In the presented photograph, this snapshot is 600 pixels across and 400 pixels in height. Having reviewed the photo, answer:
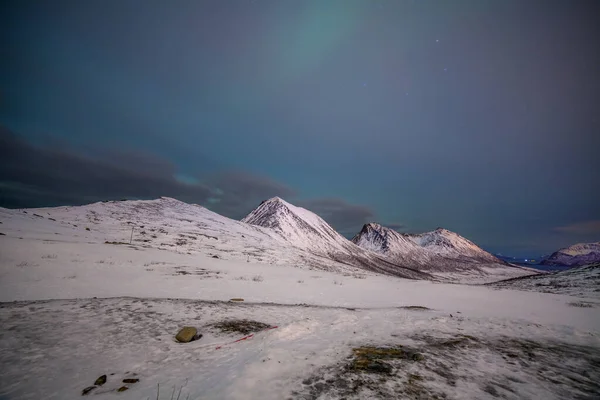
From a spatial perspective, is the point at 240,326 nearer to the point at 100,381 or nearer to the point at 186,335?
the point at 186,335

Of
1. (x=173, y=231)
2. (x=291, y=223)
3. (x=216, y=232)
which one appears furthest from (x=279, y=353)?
(x=291, y=223)

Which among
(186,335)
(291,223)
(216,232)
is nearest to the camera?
(186,335)

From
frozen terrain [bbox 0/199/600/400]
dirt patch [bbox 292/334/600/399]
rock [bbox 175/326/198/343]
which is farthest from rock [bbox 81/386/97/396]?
Answer: dirt patch [bbox 292/334/600/399]

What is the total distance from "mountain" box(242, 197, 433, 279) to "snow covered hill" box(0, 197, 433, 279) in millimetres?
838

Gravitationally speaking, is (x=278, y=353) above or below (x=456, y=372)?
below

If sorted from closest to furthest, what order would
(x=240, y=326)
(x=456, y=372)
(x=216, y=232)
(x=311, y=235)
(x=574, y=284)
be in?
(x=456, y=372)
(x=240, y=326)
(x=574, y=284)
(x=216, y=232)
(x=311, y=235)

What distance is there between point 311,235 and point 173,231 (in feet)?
268

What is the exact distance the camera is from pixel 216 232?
229ft

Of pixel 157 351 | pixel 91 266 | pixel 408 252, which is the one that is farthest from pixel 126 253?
pixel 408 252

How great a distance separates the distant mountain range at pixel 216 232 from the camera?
43.2 m

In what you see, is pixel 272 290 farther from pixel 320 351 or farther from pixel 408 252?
pixel 408 252

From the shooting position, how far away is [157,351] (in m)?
6.02

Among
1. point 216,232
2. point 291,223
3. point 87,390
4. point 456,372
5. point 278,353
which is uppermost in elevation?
point 291,223

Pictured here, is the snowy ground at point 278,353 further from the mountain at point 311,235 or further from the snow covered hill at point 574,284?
the mountain at point 311,235
